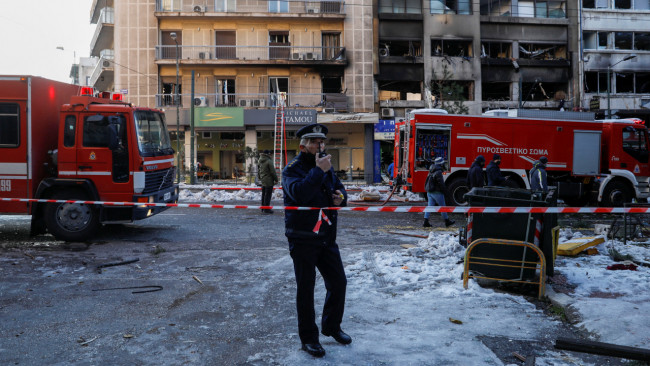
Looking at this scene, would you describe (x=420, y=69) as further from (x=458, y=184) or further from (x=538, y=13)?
(x=458, y=184)

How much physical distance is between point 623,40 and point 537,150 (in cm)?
2592

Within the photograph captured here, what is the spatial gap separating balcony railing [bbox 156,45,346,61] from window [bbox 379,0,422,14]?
4.35 m

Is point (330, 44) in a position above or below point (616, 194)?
above

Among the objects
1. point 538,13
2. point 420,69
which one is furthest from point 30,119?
point 538,13

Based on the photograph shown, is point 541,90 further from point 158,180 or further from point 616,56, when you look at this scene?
point 158,180

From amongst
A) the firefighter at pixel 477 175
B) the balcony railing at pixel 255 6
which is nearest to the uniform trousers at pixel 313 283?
the firefighter at pixel 477 175

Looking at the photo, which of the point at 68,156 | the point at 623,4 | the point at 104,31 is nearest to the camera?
the point at 68,156

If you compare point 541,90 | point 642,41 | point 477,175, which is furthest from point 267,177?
point 642,41

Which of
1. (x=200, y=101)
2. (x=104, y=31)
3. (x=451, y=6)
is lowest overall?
(x=200, y=101)

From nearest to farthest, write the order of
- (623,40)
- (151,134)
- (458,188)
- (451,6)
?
1. (151,134)
2. (458,188)
3. (451,6)
4. (623,40)

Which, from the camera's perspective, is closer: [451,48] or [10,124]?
[10,124]

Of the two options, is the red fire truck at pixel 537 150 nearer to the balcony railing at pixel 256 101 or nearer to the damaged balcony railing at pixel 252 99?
the balcony railing at pixel 256 101

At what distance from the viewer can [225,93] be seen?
32.6 meters

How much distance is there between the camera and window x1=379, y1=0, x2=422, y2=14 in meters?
33.7
